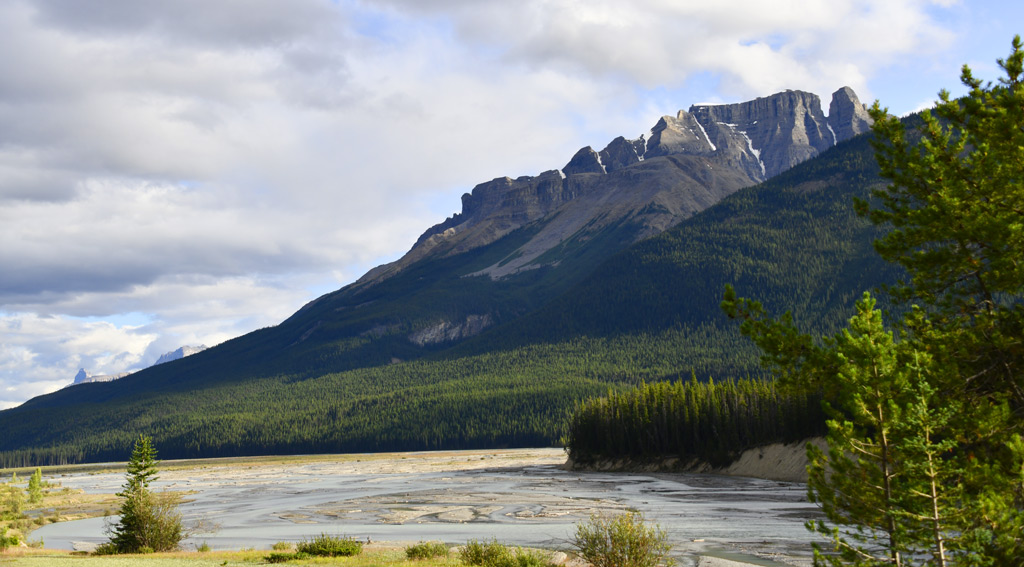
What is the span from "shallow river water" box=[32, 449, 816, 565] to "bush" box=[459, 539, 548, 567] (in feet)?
26.6

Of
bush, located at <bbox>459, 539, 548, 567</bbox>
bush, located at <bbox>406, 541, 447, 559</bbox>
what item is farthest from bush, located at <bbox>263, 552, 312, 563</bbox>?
bush, located at <bbox>459, 539, 548, 567</bbox>

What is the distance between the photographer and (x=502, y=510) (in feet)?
209

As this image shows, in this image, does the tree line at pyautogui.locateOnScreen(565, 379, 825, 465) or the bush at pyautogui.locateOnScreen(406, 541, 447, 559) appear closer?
the bush at pyautogui.locateOnScreen(406, 541, 447, 559)

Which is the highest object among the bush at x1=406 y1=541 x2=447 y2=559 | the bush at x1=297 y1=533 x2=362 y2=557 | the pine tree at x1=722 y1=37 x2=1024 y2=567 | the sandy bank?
the pine tree at x1=722 y1=37 x2=1024 y2=567

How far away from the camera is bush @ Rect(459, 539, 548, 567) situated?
99.2ft

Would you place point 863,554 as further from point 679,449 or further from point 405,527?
point 679,449

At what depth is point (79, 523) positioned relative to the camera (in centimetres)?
A: 6981

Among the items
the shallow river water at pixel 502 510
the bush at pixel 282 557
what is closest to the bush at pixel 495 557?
the bush at pixel 282 557

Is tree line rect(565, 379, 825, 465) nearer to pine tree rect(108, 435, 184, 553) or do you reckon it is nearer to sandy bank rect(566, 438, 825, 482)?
sandy bank rect(566, 438, 825, 482)

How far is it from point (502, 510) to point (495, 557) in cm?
3323

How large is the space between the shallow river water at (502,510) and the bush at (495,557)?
8107mm

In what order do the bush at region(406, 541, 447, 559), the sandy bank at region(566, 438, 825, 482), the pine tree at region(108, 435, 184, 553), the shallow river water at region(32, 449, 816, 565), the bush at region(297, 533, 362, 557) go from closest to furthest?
the bush at region(406, 541, 447, 559), the bush at region(297, 533, 362, 557), the pine tree at region(108, 435, 184, 553), the shallow river water at region(32, 449, 816, 565), the sandy bank at region(566, 438, 825, 482)

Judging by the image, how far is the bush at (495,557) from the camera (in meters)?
30.2

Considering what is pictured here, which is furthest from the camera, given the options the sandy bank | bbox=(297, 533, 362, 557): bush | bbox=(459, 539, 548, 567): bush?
the sandy bank
